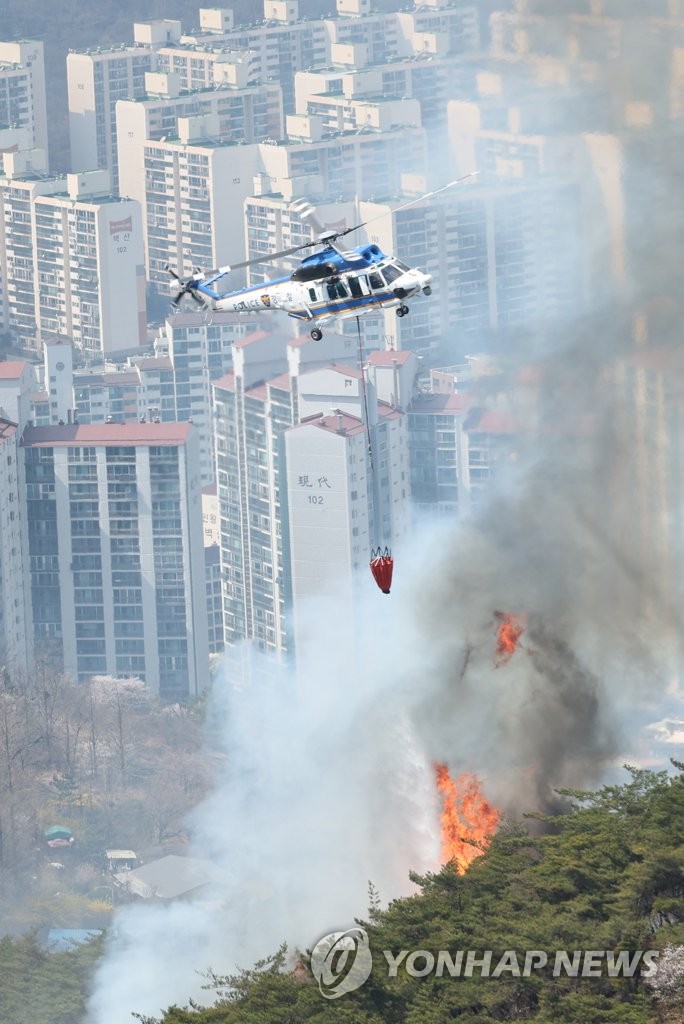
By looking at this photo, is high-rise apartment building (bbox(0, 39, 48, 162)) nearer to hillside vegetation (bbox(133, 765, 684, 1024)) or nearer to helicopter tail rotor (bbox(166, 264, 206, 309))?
helicopter tail rotor (bbox(166, 264, 206, 309))

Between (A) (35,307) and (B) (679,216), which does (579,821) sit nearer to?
(B) (679,216)

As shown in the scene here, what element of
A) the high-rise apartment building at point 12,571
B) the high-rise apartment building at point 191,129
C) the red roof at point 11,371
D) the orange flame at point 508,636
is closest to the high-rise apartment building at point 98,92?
the high-rise apartment building at point 191,129

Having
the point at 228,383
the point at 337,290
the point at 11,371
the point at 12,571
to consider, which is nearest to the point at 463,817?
the point at 337,290

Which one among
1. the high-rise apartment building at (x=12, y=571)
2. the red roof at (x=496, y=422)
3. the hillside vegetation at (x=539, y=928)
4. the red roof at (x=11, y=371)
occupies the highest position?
the red roof at (x=496, y=422)

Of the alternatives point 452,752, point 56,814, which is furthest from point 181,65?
point 452,752

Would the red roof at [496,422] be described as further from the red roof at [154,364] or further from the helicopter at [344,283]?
the red roof at [154,364]

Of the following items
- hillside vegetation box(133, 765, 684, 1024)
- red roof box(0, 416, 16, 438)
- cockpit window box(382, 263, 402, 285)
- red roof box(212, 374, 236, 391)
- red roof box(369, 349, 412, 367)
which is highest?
cockpit window box(382, 263, 402, 285)

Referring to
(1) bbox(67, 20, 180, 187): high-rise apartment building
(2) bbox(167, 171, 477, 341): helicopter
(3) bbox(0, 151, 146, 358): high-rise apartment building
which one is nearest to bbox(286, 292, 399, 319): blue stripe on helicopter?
(2) bbox(167, 171, 477, 341): helicopter
